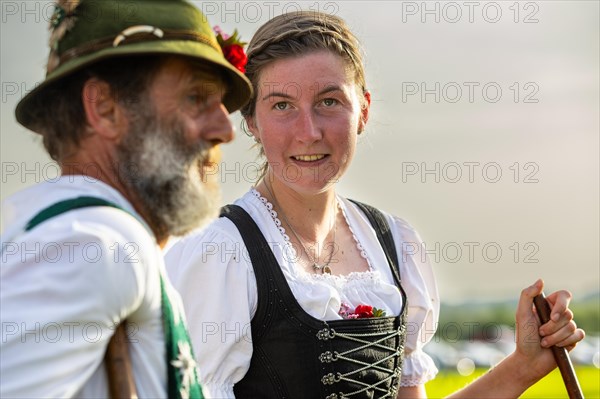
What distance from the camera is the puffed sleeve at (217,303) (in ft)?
9.05

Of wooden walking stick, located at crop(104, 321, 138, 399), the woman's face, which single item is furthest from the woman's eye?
wooden walking stick, located at crop(104, 321, 138, 399)

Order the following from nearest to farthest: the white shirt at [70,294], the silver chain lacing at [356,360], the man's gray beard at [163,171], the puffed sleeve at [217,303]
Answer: the white shirt at [70,294] < the man's gray beard at [163,171] < the puffed sleeve at [217,303] < the silver chain lacing at [356,360]

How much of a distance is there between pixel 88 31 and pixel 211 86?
0.95 ft

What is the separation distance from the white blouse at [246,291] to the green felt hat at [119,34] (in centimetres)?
92

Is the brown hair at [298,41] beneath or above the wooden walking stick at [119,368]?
above

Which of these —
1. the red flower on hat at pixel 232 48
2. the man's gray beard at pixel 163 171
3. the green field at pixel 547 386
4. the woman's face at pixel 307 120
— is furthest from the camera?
the green field at pixel 547 386

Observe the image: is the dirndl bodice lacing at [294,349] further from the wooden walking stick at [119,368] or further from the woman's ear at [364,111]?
the wooden walking stick at [119,368]

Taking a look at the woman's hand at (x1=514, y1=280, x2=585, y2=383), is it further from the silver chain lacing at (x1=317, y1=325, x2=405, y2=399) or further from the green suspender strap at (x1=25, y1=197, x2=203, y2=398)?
the green suspender strap at (x1=25, y1=197, x2=203, y2=398)

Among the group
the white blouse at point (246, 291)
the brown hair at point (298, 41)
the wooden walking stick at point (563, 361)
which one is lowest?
the wooden walking stick at point (563, 361)

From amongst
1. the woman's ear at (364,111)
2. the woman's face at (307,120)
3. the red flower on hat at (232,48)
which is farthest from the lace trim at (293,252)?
the red flower on hat at (232,48)

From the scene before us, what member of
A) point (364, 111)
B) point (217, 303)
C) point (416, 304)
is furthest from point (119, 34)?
point (416, 304)

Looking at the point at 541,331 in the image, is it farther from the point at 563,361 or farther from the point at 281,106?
the point at 281,106

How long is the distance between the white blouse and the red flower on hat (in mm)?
668

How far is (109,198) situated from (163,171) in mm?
143
